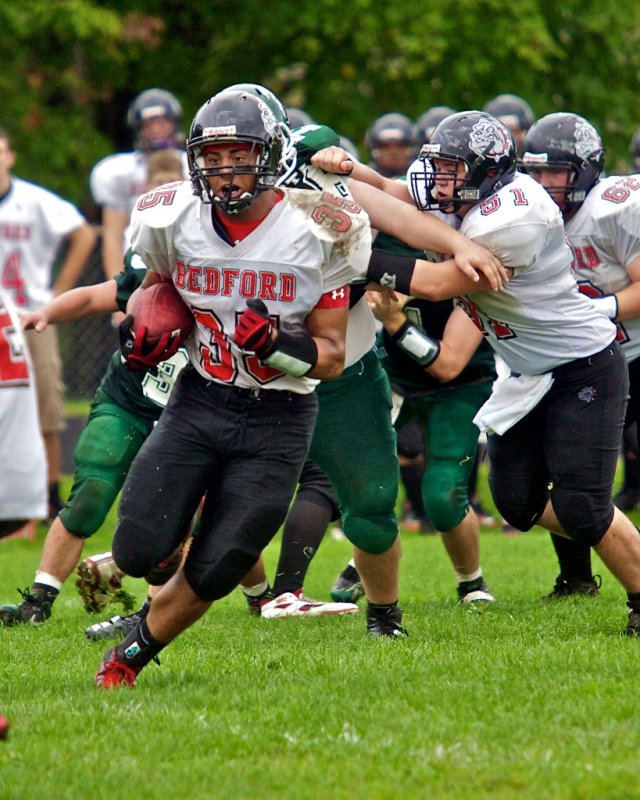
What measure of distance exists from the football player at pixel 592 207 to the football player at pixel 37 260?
179 inches

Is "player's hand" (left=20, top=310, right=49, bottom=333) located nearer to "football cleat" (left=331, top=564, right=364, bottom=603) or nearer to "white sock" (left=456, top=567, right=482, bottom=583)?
"football cleat" (left=331, top=564, right=364, bottom=603)

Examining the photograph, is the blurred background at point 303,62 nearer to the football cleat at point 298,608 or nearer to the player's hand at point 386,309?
the football cleat at point 298,608

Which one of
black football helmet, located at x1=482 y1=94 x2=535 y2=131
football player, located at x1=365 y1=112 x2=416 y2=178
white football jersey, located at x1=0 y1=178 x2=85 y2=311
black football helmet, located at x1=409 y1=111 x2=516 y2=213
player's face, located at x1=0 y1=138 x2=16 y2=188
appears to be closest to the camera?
black football helmet, located at x1=409 y1=111 x2=516 y2=213

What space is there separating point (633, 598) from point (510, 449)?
2.40 feet

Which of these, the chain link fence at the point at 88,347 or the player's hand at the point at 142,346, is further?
the chain link fence at the point at 88,347

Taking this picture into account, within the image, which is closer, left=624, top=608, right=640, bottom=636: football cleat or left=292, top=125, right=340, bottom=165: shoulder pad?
left=292, top=125, right=340, bottom=165: shoulder pad

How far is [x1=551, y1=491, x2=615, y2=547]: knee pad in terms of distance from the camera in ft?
17.2

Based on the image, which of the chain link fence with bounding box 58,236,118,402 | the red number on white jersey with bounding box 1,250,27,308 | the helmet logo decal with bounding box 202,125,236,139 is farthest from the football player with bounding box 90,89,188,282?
the helmet logo decal with bounding box 202,125,236,139

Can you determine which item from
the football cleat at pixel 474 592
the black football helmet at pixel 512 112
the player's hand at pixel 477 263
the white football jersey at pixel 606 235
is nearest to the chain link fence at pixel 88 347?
the black football helmet at pixel 512 112

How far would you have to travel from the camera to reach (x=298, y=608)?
630 centimetres

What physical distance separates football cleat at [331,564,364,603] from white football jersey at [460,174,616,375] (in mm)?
1790

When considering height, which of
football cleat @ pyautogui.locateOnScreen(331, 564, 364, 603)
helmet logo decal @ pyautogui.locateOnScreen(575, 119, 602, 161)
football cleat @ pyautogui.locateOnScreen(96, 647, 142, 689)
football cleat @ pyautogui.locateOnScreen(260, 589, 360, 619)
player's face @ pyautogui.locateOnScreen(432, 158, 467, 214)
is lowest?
football cleat @ pyautogui.locateOnScreen(331, 564, 364, 603)

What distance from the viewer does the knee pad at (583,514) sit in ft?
17.2

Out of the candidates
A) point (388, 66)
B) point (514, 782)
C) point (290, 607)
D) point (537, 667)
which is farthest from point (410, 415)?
point (388, 66)
